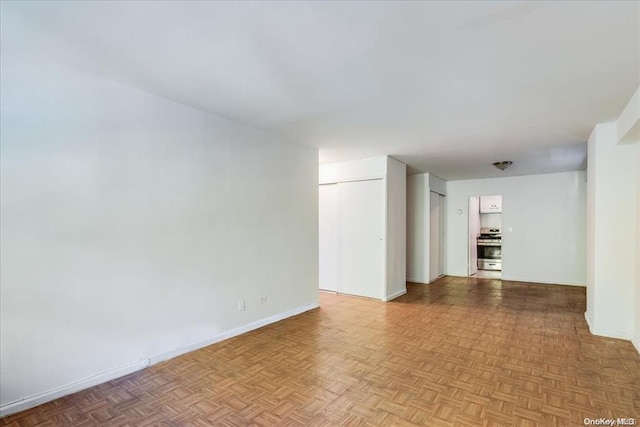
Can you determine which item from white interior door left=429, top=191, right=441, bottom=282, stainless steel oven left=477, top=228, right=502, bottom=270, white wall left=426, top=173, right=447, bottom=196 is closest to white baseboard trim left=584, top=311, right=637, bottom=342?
white interior door left=429, top=191, right=441, bottom=282

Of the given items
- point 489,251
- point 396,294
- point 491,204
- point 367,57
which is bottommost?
point 396,294

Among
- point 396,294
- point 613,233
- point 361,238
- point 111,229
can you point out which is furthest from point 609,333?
point 111,229

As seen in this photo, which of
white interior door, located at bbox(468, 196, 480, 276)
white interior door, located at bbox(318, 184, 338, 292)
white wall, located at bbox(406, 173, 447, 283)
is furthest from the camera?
white interior door, located at bbox(468, 196, 480, 276)

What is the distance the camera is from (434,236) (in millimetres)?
7523

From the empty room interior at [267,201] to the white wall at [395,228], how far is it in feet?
2.82

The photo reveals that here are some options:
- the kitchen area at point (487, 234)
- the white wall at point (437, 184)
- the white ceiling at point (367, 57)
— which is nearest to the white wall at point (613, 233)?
the white ceiling at point (367, 57)

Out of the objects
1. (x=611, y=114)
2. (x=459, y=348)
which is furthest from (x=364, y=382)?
(x=611, y=114)

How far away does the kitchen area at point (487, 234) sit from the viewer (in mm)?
8963

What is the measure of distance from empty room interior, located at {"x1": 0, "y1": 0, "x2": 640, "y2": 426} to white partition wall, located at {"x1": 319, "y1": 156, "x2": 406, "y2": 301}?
87 centimetres

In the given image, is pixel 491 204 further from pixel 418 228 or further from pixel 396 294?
pixel 396 294

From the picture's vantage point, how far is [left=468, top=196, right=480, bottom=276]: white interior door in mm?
8164

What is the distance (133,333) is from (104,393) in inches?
18.7

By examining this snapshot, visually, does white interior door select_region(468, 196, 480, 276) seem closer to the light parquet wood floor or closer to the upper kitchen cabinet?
the upper kitchen cabinet

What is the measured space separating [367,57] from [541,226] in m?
6.89
